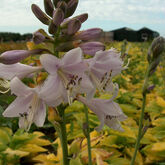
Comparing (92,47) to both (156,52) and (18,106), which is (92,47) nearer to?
(18,106)

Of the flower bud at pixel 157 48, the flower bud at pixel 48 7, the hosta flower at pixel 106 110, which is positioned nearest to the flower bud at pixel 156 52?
the flower bud at pixel 157 48

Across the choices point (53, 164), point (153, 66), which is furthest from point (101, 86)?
point (53, 164)

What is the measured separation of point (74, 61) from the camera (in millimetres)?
869

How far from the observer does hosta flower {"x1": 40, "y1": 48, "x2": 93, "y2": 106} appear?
86 cm

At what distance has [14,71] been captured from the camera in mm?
997

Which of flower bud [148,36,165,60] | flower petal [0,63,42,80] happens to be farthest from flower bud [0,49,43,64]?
flower bud [148,36,165,60]

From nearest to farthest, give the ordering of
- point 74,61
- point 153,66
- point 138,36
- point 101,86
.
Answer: point 74,61 → point 101,86 → point 153,66 → point 138,36

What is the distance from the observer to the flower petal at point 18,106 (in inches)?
38.2

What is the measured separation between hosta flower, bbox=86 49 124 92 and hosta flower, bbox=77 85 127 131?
77mm

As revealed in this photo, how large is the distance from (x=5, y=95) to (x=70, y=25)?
474mm

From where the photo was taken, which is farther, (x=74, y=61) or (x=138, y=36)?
(x=138, y=36)

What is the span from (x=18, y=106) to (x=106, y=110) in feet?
1.30

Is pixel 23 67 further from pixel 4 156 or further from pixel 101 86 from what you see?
pixel 4 156

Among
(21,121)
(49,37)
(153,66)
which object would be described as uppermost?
(49,37)
